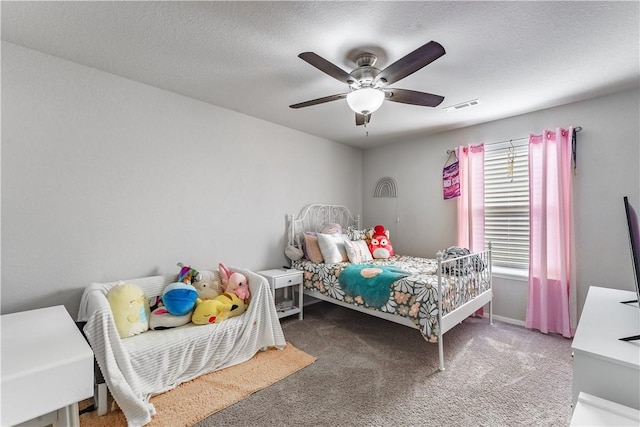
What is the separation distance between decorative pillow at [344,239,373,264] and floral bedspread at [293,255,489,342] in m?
0.20

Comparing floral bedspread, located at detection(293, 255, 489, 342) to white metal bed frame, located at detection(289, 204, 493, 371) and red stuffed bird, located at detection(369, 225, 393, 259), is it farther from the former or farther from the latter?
red stuffed bird, located at detection(369, 225, 393, 259)

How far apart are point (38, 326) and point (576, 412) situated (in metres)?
2.53

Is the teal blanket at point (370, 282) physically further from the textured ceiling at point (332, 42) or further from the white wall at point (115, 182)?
the textured ceiling at point (332, 42)

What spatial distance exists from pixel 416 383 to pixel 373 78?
228cm

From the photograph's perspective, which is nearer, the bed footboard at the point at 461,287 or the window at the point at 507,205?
the bed footboard at the point at 461,287

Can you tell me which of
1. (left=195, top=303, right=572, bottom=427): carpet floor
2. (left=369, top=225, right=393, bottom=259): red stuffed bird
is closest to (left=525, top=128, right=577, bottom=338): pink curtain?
(left=195, top=303, right=572, bottom=427): carpet floor

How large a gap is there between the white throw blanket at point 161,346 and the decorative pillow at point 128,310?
0.20ft

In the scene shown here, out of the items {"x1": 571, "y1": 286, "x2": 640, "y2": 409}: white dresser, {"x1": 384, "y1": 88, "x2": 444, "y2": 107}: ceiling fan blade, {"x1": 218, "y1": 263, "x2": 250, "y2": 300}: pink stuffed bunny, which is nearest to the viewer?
{"x1": 571, "y1": 286, "x2": 640, "y2": 409}: white dresser

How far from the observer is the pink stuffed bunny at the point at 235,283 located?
8.38 feet

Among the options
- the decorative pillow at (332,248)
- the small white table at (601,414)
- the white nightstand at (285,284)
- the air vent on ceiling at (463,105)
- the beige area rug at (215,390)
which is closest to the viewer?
the small white table at (601,414)

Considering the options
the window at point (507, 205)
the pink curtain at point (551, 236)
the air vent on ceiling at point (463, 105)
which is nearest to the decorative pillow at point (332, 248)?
the window at point (507, 205)

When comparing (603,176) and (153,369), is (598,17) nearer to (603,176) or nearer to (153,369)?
(603,176)

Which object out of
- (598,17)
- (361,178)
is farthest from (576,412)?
(361,178)

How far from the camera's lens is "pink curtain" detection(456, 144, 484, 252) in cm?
350
